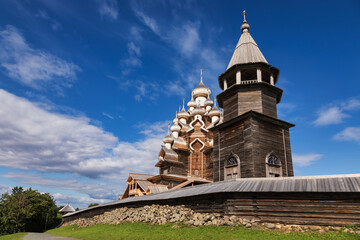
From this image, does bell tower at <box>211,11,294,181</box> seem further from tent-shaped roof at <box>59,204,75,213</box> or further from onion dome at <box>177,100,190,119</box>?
tent-shaped roof at <box>59,204,75,213</box>

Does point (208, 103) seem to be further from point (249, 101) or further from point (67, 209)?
point (67, 209)

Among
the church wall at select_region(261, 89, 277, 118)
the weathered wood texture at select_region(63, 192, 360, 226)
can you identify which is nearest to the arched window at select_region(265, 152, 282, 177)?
the church wall at select_region(261, 89, 277, 118)

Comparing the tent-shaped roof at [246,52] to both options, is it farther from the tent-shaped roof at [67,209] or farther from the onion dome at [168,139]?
the tent-shaped roof at [67,209]

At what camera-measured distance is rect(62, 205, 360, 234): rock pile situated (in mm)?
9784

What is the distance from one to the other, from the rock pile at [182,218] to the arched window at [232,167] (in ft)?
14.7

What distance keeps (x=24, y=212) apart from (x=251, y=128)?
3657 centimetres

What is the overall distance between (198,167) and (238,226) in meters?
22.7

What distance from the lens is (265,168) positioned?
15.5 meters

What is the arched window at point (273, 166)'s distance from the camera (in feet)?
51.7

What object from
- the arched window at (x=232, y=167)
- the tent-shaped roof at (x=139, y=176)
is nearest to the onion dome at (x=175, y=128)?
the tent-shaped roof at (x=139, y=176)

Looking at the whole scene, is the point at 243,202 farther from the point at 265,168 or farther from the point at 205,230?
the point at 265,168

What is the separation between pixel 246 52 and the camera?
19.8 m

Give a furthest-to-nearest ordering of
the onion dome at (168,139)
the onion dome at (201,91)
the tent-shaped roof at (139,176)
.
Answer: the onion dome at (201,91), the onion dome at (168,139), the tent-shaped roof at (139,176)

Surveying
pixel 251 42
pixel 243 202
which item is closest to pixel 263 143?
pixel 243 202
